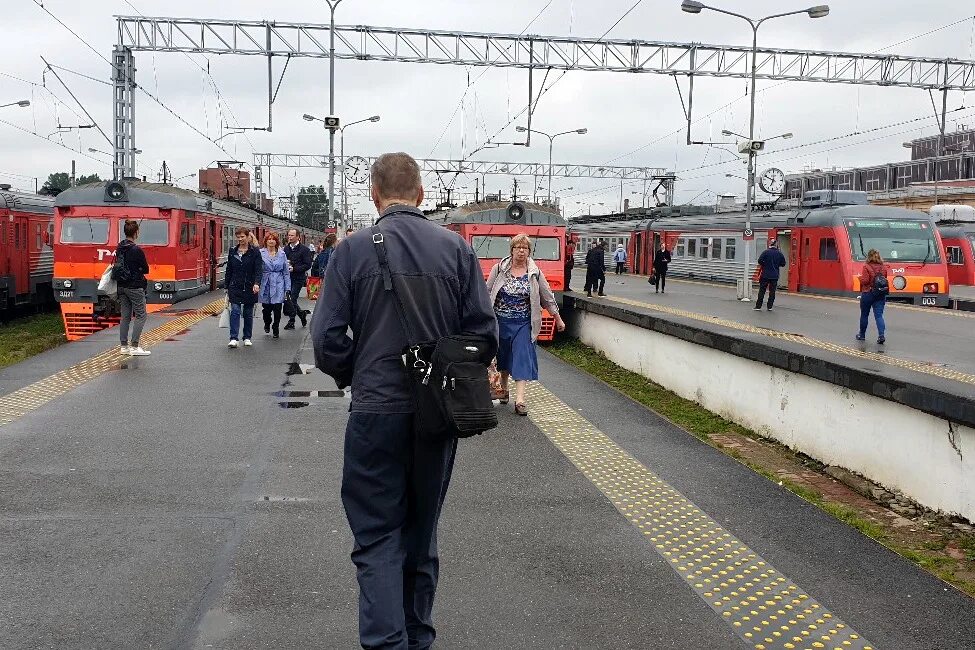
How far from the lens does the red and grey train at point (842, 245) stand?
27.2 meters

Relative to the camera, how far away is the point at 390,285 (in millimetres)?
3820

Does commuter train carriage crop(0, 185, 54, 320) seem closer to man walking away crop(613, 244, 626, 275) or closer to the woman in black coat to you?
the woman in black coat

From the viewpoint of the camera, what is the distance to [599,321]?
1780cm

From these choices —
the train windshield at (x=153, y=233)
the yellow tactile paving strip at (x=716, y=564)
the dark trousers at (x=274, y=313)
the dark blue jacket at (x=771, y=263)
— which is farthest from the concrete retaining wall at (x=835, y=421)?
the train windshield at (x=153, y=233)

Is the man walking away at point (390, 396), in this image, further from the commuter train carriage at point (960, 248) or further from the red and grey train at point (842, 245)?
the commuter train carriage at point (960, 248)

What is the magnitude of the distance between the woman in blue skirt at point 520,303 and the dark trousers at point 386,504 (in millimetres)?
6055

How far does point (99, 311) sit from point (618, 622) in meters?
17.7

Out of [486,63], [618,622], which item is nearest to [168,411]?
[618,622]

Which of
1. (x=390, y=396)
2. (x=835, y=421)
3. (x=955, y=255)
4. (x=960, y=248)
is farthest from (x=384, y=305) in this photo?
(x=955, y=255)

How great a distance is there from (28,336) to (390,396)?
66.5 feet

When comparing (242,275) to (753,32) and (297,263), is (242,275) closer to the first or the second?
(297,263)

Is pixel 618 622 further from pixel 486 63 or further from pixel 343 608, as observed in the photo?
pixel 486 63

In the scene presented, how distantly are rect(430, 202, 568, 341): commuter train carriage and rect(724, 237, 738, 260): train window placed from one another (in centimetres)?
1555

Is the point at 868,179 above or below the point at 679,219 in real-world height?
above
